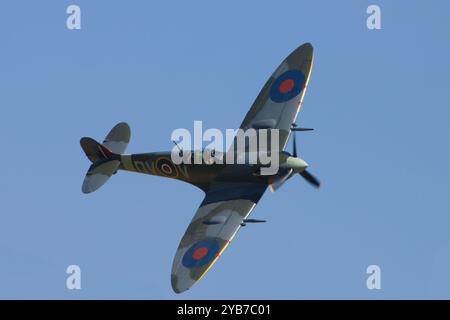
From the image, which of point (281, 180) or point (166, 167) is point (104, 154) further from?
point (281, 180)

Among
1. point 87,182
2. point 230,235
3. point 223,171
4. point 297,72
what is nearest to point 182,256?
point 230,235

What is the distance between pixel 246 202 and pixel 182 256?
3678mm

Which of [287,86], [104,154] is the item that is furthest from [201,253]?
[287,86]

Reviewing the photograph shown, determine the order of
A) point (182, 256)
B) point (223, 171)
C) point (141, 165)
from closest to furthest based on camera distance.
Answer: point (182, 256) → point (223, 171) → point (141, 165)

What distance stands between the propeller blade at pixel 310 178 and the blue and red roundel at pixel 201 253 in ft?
15.7

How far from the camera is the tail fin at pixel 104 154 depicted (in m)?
44.6

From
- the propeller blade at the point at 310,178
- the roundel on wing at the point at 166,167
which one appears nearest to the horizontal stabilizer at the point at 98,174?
the roundel on wing at the point at 166,167

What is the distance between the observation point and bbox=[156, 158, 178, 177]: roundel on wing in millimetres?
43500

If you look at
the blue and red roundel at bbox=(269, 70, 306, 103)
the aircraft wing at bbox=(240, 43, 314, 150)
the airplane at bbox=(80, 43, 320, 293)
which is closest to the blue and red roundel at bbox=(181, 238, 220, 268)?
the airplane at bbox=(80, 43, 320, 293)

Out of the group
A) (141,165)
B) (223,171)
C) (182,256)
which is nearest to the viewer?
(182,256)

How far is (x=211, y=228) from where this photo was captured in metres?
40.0

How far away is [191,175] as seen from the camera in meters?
42.9

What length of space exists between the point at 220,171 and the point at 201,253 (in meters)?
4.52

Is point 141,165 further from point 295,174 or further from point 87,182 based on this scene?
point 295,174
